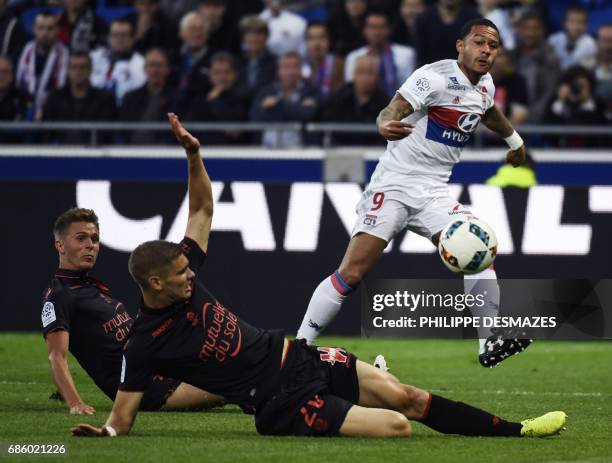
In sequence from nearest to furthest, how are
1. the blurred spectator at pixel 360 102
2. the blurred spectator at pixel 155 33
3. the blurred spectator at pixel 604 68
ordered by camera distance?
the blurred spectator at pixel 360 102 < the blurred spectator at pixel 604 68 < the blurred spectator at pixel 155 33

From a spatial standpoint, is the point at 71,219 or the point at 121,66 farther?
the point at 121,66

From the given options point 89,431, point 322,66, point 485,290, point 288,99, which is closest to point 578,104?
point 322,66

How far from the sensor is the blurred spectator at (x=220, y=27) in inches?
694

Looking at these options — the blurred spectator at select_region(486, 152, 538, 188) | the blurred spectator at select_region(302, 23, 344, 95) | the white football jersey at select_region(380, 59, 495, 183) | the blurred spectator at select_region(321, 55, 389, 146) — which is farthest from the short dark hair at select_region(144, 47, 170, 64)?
the white football jersey at select_region(380, 59, 495, 183)

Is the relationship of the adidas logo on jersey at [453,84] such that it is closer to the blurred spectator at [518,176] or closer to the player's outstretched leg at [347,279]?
the player's outstretched leg at [347,279]

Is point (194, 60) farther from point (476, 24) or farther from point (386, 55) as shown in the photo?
point (476, 24)

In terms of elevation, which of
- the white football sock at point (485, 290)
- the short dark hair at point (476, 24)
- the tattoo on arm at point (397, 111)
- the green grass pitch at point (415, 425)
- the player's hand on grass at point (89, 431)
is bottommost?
the green grass pitch at point (415, 425)

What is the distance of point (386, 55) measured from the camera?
54.3ft

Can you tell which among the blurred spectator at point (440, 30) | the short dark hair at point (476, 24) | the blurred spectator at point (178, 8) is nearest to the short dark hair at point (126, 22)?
the blurred spectator at point (178, 8)

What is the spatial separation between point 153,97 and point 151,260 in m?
10.3

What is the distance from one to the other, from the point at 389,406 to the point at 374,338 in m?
6.61

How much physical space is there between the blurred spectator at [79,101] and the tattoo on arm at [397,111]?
7951mm

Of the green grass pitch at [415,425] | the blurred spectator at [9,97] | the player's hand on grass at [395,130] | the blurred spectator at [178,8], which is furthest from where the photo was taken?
the blurred spectator at [178,8]

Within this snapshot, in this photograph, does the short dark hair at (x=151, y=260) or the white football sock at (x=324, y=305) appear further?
the white football sock at (x=324, y=305)
